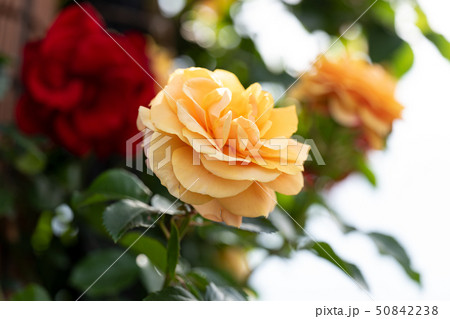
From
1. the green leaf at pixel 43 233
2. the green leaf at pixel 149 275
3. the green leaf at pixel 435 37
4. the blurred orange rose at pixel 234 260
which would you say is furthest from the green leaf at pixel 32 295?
the green leaf at pixel 435 37

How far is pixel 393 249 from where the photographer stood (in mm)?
347

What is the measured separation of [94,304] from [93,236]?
8.2 inches

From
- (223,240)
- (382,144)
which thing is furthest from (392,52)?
(223,240)

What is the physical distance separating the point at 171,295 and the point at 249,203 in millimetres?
61

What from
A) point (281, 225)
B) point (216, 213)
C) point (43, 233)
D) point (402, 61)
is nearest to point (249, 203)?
point (216, 213)

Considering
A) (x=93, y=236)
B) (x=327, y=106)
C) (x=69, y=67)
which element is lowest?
(x=93, y=236)

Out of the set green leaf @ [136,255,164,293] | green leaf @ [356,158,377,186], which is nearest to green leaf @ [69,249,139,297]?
green leaf @ [136,255,164,293]

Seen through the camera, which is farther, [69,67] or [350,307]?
[69,67]

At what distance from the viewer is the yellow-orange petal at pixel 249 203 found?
0.22m

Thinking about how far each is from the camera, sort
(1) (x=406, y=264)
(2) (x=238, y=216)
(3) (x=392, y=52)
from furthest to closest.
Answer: (3) (x=392, y=52) → (1) (x=406, y=264) → (2) (x=238, y=216)

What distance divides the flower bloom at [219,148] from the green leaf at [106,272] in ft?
0.62

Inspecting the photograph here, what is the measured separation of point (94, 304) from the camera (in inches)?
11.0

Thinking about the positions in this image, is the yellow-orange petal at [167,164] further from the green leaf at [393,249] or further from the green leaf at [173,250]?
the green leaf at [393,249]

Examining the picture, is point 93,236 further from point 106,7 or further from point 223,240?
point 106,7
